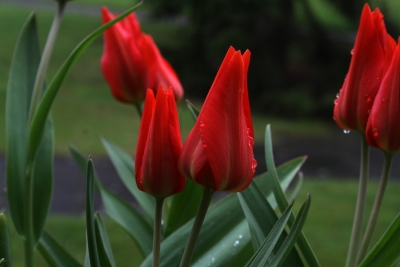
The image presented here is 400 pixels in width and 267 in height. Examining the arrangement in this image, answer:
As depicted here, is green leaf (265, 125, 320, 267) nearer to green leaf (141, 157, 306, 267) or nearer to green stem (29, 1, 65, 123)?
green leaf (141, 157, 306, 267)

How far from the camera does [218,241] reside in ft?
1.94

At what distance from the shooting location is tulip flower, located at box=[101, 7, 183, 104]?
2.55 ft

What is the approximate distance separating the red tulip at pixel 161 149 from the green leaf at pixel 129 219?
A: 27 cm

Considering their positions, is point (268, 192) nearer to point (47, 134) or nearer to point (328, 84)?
point (47, 134)

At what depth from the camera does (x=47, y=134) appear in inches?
29.2

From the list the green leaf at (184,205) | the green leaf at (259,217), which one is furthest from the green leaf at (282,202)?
A: the green leaf at (184,205)

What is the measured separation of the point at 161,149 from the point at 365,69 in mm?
223

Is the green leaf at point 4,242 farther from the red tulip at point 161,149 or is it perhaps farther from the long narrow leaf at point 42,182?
the long narrow leaf at point 42,182

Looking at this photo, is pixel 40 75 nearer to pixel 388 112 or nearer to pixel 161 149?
pixel 161 149

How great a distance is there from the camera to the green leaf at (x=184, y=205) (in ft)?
2.07

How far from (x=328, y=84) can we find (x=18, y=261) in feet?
16.9

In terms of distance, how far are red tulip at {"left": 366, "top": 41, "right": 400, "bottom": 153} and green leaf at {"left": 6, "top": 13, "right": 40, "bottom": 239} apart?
0.38 meters

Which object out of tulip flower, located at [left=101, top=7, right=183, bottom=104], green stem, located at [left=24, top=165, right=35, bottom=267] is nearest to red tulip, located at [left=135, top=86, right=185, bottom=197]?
green stem, located at [left=24, top=165, right=35, bottom=267]

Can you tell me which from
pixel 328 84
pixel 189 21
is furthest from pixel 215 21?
pixel 328 84
